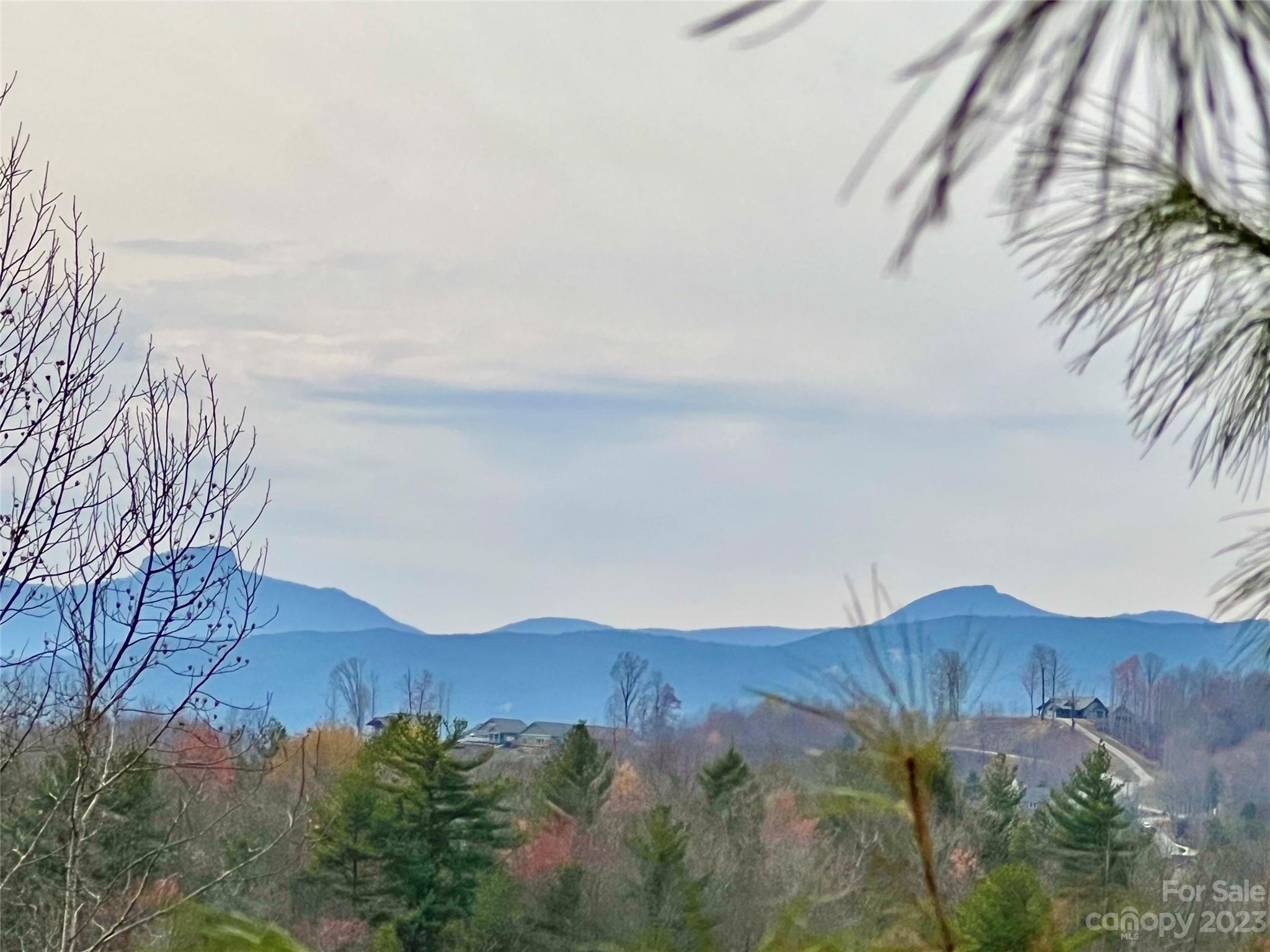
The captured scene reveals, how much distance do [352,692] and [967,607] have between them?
40.3m

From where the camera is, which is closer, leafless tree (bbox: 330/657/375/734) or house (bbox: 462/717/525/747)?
house (bbox: 462/717/525/747)

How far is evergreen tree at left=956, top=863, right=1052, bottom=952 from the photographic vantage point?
7.68 feet

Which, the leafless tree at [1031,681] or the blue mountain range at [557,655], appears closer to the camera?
the leafless tree at [1031,681]

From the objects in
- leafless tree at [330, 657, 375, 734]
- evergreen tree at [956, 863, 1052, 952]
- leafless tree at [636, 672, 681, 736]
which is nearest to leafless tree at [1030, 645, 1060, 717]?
leafless tree at [636, 672, 681, 736]

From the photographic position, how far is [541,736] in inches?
1267

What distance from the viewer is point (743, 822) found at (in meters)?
14.6

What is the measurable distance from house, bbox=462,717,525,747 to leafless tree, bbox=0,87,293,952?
12107 mm

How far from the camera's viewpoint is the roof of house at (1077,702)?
65.9 feet

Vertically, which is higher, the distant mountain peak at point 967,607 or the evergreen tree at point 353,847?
the distant mountain peak at point 967,607

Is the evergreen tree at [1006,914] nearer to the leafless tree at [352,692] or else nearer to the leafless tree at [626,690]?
the leafless tree at [626,690]

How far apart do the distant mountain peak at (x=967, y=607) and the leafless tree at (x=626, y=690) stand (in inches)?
337

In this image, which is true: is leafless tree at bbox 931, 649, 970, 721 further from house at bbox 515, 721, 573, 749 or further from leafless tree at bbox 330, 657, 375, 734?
leafless tree at bbox 330, 657, 375, 734

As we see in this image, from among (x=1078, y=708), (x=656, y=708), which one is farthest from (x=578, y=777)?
(x=656, y=708)

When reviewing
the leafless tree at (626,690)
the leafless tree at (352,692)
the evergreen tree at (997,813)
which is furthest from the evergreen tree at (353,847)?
the leafless tree at (352,692)
